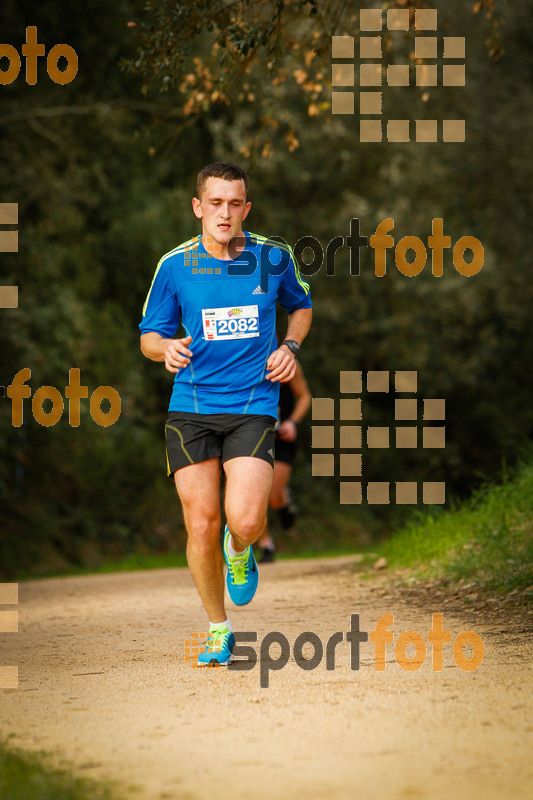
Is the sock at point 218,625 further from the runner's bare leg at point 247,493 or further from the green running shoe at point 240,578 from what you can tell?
the runner's bare leg at point 247,493

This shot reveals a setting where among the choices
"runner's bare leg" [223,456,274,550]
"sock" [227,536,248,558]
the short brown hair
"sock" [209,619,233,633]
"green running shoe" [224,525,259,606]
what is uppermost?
the short brown hair

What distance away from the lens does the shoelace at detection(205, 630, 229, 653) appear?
4.95 metres

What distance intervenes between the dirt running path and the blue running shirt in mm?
1296

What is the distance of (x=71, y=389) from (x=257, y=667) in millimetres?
12201

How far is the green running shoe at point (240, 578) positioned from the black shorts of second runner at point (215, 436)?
49cm

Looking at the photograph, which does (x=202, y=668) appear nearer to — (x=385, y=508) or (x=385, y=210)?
(x=385, y=210)

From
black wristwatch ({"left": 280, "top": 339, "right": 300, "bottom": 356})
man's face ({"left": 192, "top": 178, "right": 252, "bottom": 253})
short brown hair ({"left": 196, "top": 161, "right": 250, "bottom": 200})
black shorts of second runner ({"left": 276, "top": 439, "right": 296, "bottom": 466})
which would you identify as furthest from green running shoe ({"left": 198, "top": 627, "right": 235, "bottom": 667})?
black shorts of second runner ({"left": 276, "top": 439, "right": 296, "bottom": 466})

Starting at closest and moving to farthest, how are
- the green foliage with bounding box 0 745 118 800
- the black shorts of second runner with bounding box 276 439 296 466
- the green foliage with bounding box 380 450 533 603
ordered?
the green foliage with bounding box 0 745 118 800 < the green foliage with bounding box 380 450 533 603 < the black shorts of second runner with bounding box 276 439 296 466

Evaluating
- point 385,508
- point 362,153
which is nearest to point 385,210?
point 362,153

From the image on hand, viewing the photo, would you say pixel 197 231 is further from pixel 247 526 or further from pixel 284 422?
pixel 247 526

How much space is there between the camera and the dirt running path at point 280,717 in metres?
3.08

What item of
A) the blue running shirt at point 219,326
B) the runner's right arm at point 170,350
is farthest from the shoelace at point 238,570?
the runner's right arm at point 170,350

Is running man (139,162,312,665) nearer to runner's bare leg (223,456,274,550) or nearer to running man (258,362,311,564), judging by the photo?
runner's bare leg (223,456,274,550)

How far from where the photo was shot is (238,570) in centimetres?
527
